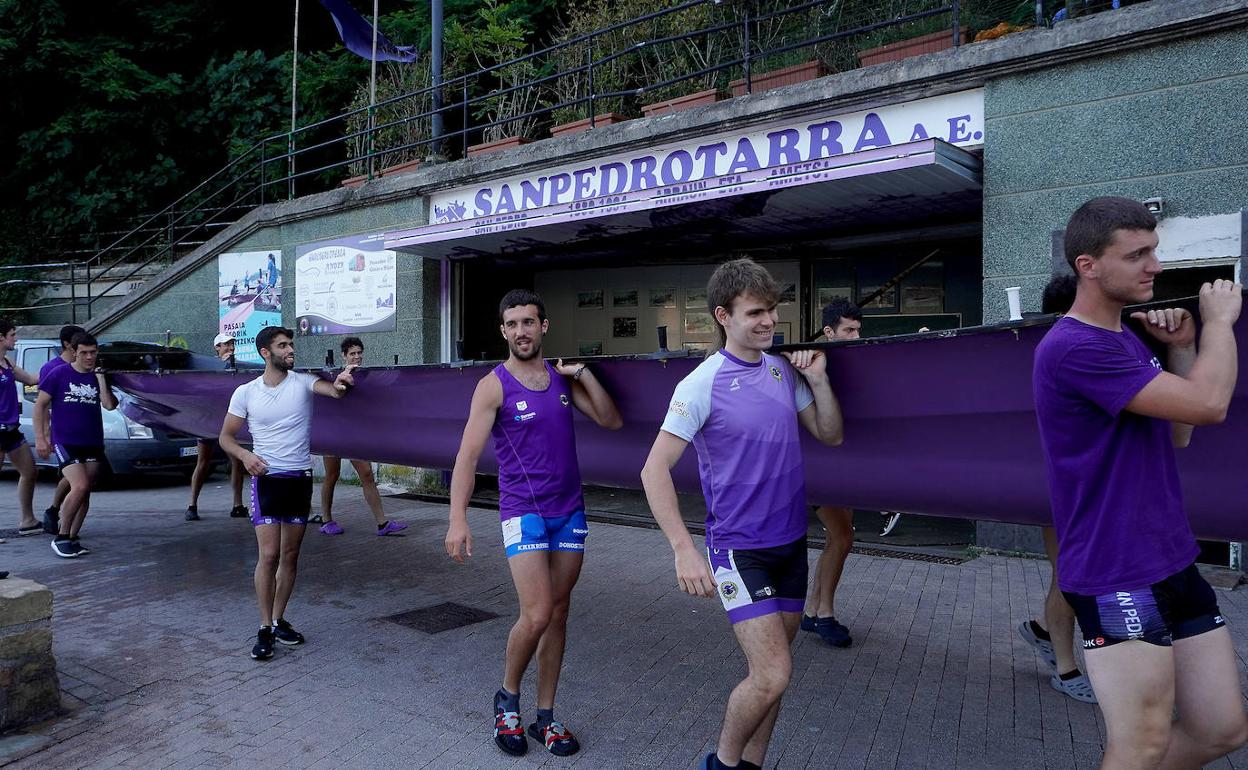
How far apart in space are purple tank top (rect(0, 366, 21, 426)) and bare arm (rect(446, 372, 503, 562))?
7.13m

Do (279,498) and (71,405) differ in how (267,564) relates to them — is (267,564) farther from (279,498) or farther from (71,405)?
(71,405)

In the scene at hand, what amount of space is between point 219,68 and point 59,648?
65.4 feet

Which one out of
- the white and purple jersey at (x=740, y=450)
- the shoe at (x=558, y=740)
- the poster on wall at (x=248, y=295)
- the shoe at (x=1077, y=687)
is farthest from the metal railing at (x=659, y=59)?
the shoe at (x=558, y=740)

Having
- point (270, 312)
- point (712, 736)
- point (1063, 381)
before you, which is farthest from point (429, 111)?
point (1063, 381)

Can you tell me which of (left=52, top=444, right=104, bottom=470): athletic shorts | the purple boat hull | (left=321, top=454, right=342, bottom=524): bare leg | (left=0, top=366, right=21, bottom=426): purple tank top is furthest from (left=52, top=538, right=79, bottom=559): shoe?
the purple boat hull

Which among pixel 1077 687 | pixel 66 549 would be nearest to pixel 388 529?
pixel 66 549

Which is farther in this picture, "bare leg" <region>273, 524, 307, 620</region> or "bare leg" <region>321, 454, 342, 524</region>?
"bare leg" <region>321, 454, 342, 524</region>

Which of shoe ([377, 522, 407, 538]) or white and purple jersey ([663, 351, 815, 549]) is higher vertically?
white and purple jersey ([663, 351, 815, 549])

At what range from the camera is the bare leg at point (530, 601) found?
3.86 metres

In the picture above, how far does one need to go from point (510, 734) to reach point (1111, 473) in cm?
274

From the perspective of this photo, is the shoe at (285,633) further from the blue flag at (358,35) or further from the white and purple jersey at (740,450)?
the blue flag at (358,35)

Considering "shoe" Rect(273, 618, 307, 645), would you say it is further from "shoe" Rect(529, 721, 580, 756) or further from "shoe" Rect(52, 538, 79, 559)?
"shoe" Rect(52, 538, 79, 559)

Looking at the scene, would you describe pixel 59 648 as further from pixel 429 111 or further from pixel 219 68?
pixel 219 68

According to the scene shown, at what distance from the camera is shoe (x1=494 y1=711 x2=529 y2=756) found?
12.8ft
